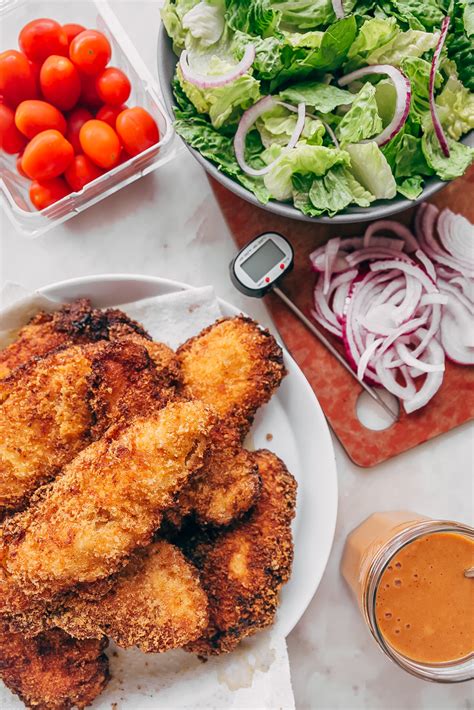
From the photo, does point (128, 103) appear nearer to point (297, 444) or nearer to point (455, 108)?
point (455, 108)

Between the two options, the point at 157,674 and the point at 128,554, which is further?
the point at 157,674

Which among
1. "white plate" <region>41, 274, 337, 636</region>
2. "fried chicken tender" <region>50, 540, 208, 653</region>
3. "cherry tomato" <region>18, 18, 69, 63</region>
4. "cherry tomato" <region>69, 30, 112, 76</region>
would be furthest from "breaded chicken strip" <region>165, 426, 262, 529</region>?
"cherry tomato" <region>18, 18, 69, 63</region>

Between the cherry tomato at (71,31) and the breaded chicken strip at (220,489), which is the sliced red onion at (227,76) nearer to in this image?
the cherry tomato at (71,31)

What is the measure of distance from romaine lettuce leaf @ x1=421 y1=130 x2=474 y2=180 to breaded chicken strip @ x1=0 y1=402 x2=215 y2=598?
1261 mm

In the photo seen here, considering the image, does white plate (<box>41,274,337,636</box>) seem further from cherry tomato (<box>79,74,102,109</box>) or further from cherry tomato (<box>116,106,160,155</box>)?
cherry tomato (<box>79,74,102,109</box>)

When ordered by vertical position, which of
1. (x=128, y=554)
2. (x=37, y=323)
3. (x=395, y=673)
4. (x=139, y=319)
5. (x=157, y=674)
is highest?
(x=37, y=323)

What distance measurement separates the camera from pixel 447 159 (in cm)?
255

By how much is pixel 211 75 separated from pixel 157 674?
2276 millimetres

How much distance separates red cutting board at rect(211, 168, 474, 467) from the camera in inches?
114

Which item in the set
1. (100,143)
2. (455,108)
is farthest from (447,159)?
(100,143)

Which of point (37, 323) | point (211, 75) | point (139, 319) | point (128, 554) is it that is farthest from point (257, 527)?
point (211, 75)

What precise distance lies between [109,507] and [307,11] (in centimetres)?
194

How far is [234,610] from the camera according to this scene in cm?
240

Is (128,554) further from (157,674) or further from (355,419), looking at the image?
(355,419)
